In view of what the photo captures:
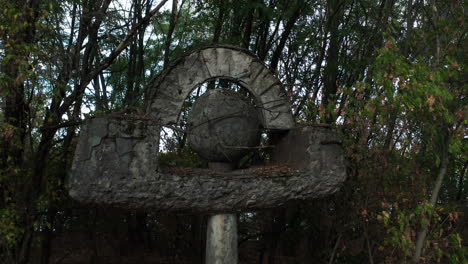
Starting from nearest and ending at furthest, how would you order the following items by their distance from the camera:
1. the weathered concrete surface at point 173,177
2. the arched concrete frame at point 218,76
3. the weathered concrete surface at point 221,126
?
the weathered concrete surface at point 173,177 → the arched concrete frame at point 218,76 → the weathered concrete surface at point 221,126

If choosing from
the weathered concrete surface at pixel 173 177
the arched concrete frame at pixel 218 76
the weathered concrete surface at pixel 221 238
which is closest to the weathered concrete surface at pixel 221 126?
the arched concrete frame at pixel 218 76

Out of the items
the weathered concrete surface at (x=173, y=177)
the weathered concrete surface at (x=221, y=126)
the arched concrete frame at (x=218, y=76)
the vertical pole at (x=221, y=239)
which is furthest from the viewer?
the weathered concrete surface at (x=221, y=126)

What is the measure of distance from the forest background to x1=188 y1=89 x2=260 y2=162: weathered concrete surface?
621 millimetres

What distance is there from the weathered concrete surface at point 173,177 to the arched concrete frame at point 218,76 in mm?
371

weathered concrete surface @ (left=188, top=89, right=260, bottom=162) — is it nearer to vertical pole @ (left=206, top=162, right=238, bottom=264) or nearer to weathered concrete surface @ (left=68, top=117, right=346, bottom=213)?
weathered concrete surface @ (left=68, top=117, right=346, bottom=213)

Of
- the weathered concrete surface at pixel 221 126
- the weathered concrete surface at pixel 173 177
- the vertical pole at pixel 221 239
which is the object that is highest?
the weathered concrete surface at pixel 221 126

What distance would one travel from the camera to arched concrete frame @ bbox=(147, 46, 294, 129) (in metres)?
5.72

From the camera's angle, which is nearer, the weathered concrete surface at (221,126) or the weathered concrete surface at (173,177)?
the weathered concrete surface at (173,177)

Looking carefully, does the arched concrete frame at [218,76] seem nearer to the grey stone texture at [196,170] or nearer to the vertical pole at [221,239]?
the grey stone texture at [196,170]

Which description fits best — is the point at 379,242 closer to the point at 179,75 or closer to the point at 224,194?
the point at 224,194

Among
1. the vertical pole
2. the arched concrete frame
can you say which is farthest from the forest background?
the vertical pole

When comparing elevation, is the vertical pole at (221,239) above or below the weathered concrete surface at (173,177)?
below

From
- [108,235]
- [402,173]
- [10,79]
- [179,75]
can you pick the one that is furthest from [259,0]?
[108,235]

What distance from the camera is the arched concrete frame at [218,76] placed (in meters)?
5.72
